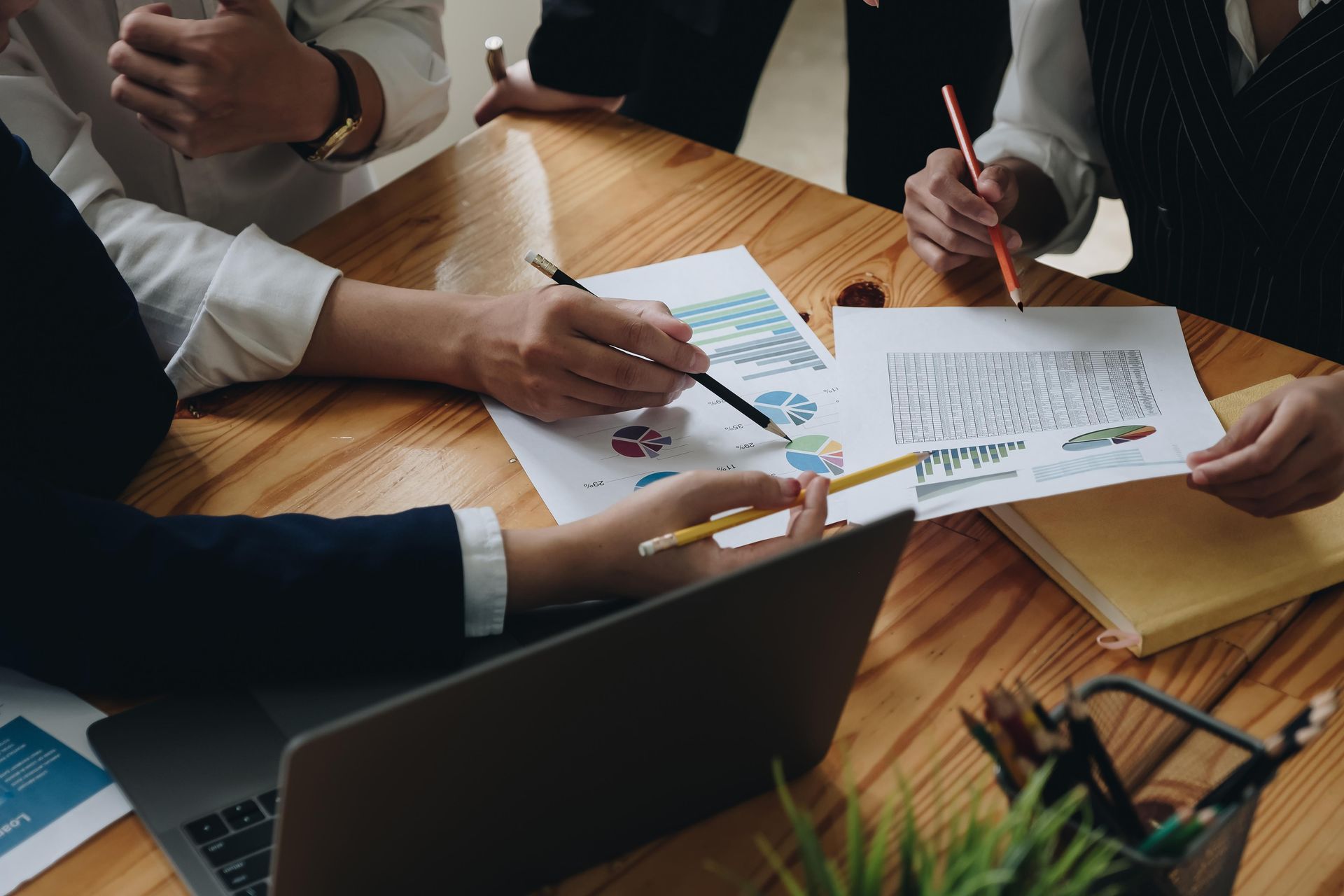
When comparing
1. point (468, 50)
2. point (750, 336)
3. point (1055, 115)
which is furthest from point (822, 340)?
point (468, 50)

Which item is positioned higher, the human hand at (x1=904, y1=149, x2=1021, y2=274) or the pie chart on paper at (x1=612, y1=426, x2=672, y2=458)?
the human hand at (x1=904, y1=149, x2=1021, y2=274)

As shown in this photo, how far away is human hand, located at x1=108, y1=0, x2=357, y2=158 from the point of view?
0.96 meters

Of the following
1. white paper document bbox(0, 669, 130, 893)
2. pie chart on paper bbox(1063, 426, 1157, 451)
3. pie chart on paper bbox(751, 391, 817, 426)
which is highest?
pie chart on paper bbox(1063, 426, 1157, 451)

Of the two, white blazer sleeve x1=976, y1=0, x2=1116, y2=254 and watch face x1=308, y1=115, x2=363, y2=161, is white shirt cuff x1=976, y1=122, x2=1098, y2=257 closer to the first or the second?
white blazer sleeve x1=976, y1=0, x2=1116, y2=254

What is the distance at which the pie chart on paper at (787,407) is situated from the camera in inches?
33.6

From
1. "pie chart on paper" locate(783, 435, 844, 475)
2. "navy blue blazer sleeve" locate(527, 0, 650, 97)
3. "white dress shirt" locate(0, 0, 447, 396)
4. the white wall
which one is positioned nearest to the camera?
"pie chart on paper" locate(783, 435, 844, 475)

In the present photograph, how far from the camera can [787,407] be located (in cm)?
86

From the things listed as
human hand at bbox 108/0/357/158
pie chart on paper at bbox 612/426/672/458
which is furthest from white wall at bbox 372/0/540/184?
pie chart on paper at bbox 612/426/672/458

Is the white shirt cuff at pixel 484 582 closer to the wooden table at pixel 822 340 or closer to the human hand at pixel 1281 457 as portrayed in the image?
the wooden table at pixel 822 340

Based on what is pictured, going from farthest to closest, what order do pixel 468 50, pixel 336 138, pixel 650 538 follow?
pixel 468 50
pixel 336 138
pixel 650 538

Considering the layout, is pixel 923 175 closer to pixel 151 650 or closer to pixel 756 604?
pixel 756 604

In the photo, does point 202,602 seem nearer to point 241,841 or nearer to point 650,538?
point 241,841

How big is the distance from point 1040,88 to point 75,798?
1.05m

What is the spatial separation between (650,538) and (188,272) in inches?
19.9
